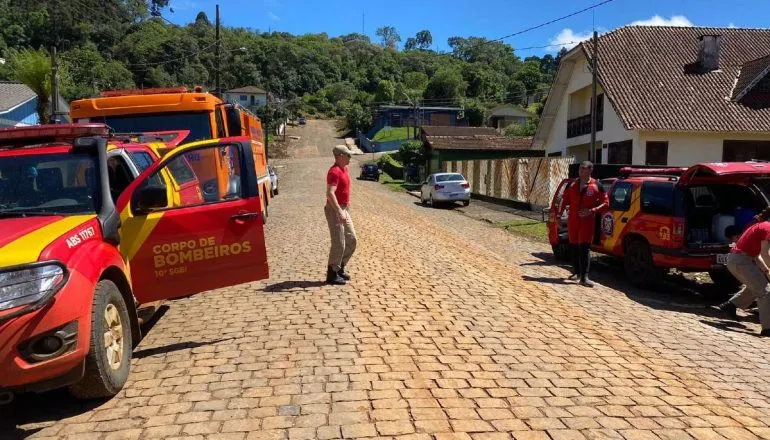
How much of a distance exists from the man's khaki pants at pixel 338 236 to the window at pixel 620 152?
69.7ft

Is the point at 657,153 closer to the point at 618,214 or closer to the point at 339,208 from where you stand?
the point at 618,214

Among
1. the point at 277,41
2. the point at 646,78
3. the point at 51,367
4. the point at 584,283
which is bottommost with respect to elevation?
the point at 584,283

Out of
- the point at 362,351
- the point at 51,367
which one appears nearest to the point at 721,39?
the point at 362,351

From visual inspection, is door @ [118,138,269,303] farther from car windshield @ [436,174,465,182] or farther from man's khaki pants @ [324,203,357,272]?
car windshield @ [436,174,465,182]

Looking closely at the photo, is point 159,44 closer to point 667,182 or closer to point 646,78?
point 646,78

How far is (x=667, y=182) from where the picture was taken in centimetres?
857

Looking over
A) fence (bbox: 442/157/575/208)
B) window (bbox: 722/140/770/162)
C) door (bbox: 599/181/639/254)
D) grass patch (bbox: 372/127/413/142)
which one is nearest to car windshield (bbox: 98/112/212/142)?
door (bbox: 599/181/639/254)

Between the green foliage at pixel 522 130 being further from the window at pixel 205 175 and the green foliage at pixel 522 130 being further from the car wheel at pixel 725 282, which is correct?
the window at pixel 205 175

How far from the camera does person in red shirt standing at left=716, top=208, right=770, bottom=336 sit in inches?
268

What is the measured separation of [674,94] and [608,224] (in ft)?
64.4

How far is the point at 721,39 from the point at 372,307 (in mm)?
29842

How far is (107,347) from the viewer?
4031mm

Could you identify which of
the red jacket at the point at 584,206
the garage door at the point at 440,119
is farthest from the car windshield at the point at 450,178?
the garage door at the point at 440,119

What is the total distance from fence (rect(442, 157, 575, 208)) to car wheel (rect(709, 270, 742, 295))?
33.7ft
